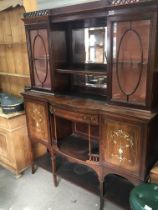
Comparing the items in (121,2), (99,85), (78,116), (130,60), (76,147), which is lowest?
(76,147)

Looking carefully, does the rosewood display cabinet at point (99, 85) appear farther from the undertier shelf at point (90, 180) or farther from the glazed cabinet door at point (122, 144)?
the undertier shelf at point (90, 180)

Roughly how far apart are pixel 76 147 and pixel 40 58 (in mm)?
1038

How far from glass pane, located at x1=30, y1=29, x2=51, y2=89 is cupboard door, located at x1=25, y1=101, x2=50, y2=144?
0.77ft

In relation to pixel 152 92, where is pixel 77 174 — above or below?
below

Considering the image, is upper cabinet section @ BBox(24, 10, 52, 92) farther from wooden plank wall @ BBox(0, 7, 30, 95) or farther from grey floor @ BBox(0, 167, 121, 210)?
grey floor @ BBox(0, 167, 121, 210)

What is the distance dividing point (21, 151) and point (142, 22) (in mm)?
2000

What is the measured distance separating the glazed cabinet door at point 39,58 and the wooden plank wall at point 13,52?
527 mm

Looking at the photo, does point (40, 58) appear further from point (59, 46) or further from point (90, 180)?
point (90, 180)

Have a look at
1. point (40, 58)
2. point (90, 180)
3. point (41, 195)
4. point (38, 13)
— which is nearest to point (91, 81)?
point (40, 58)

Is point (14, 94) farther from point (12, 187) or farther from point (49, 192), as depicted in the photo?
point (49, 192)

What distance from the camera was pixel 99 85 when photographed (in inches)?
84.4

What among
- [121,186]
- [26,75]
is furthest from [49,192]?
[26,75]

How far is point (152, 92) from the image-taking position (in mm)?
1549

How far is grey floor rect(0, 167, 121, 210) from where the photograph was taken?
2.13 m
